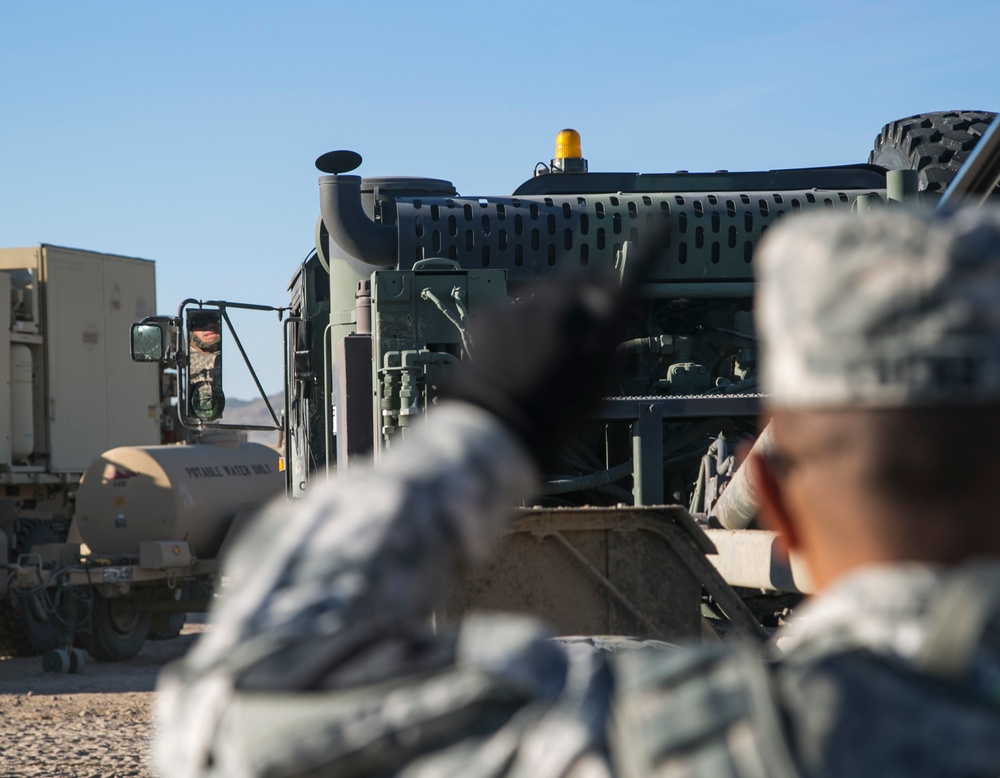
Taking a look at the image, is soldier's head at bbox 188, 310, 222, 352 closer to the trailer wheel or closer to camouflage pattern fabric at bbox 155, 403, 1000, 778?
camouflage pattern fabric at bbox 155, 403, 1000, 778

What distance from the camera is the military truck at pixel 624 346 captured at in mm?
4617

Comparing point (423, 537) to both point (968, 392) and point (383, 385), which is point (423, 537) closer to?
point (968, 392)

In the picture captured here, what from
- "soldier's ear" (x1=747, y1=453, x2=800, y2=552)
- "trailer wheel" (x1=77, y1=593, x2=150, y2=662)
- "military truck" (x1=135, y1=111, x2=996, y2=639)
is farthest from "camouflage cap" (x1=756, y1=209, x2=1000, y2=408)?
"trailer wheel" (x1=77, y1=593, x2=150, y2=662)

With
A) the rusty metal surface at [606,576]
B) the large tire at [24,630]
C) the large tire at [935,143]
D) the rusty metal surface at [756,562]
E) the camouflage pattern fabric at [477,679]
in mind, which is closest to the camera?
the camouflage pattern fabric at [477,679]

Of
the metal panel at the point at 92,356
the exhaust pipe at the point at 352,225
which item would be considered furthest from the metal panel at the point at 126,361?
the exhaust pipe at the point at 352,225

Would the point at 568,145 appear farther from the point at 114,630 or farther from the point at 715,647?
the point at 114,630

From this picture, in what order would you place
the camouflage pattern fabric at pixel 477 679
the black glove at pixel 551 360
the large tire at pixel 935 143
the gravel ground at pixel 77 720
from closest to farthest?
the camouflage pattern fabric at pixel 477 679 → the black glove at pixel 551 360 → the large tire at pixel 935 143 → the gravel ground at pixel 77 720

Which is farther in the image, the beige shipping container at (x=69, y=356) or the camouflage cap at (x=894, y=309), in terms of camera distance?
the beige shipping container at (x=69, y=356)

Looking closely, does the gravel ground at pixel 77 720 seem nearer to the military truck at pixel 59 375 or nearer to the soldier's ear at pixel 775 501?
the military truck at pixel 59 375

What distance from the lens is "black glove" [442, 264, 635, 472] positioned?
109 cm

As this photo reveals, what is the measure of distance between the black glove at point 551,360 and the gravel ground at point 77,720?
21.7ft

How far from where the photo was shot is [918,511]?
40.6 inches

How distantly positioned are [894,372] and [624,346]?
431 centimetres

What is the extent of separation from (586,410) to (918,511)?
9.8 inches
